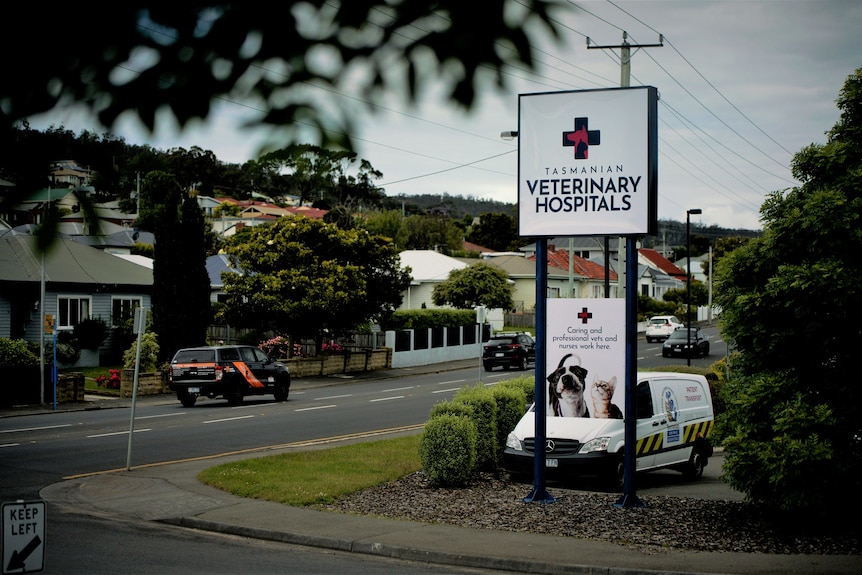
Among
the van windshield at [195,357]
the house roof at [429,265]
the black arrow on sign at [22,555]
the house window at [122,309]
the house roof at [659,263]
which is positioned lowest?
the black arrow on sign at [22,555]

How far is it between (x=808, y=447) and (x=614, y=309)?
4092 mm

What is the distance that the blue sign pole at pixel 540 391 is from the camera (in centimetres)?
1322

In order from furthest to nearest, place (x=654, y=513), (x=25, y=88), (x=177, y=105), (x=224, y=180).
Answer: (x=654, y=513) → (x=224, y=180) → (x=177, y=105) → (x=25, y=88)

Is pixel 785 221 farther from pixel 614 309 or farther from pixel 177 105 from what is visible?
pixel 177 105

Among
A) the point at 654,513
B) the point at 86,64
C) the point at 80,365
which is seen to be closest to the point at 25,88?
the point at 86,64

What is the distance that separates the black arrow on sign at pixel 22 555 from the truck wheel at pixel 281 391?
76.9 ft

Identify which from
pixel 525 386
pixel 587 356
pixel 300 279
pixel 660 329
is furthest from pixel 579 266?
pixel 587 356

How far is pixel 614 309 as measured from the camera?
13648 millimetres

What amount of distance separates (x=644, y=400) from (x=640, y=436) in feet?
2.36

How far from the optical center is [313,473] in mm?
15125

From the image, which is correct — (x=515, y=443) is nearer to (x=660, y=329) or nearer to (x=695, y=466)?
(x=695, y=466)

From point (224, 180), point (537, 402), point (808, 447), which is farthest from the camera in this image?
point (537, 402)

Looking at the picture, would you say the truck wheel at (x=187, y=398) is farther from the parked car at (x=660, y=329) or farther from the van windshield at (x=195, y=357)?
the parked car at (x=660, y=329)

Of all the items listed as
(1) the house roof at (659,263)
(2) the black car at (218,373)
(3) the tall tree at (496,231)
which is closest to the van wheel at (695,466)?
(2) the black car at (218,373)
